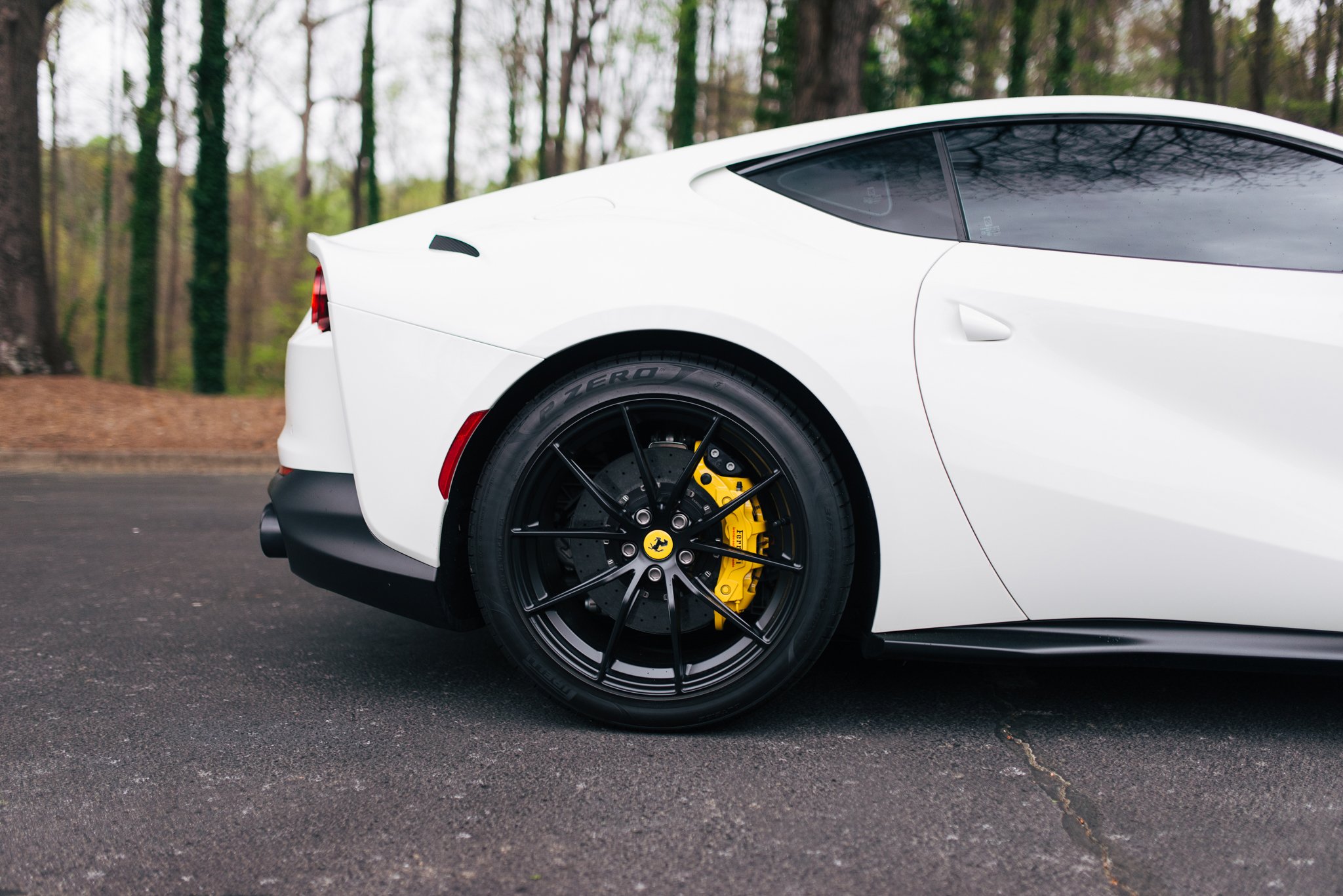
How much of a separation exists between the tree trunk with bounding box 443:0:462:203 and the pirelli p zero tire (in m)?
22.1

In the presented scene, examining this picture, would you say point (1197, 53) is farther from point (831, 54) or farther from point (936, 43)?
point (831, 54)

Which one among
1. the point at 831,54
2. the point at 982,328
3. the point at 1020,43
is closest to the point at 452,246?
the point at 982,328

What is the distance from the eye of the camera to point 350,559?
2297 mm

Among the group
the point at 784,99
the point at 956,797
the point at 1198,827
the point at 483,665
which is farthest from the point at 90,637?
the point at 784,99

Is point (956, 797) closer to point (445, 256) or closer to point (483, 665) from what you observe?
point (483, 665)

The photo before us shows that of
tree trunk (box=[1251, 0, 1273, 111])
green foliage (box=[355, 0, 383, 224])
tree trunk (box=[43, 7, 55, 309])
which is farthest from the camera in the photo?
green foliage (box=[355, 0, 383, 224])

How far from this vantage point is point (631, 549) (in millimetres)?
2221

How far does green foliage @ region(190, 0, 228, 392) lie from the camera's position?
53.7 ft

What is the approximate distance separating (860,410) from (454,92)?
23400 mm

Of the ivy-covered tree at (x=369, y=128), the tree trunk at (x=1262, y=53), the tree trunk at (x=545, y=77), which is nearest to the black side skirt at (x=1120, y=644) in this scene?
the tree trunk at (x=1262, y=53)

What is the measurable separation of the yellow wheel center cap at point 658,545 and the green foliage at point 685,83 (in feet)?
69.1

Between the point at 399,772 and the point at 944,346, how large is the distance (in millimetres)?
1475

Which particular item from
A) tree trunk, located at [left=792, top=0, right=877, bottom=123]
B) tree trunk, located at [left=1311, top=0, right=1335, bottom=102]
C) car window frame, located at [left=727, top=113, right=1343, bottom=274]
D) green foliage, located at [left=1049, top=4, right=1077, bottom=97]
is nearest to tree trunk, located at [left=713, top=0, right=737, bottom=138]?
green foliage, located at [left=1049, top=4, right=1077, bottom=97]

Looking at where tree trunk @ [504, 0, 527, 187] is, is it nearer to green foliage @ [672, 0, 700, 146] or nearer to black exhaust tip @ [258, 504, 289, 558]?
green foliage @ [672, 0, 700, 146]
